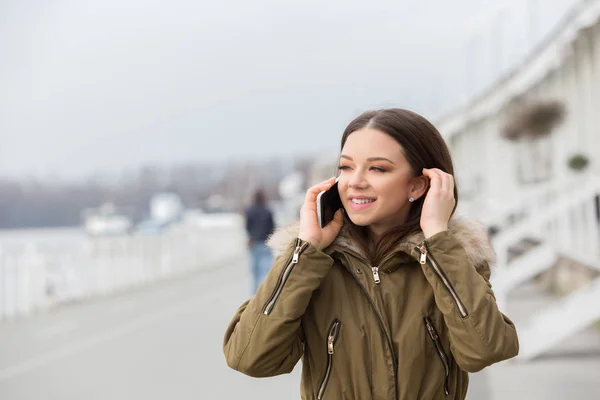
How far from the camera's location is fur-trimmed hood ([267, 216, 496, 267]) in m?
2.07

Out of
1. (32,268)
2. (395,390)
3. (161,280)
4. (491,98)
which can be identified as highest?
(491,98)

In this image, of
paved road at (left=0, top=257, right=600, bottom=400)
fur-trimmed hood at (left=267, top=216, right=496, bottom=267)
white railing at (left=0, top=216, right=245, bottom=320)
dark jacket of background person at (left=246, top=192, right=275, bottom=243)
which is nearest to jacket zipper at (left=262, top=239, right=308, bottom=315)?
fur-trimmed hood at (left=267, top=216, right=496, bottom=267)

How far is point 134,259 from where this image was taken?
681 inches

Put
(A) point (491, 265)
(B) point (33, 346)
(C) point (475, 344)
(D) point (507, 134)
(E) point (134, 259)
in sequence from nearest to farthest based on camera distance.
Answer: (C) point (475, 344) < (A) point (491, 265) < (B) point (33, 346) < (D) point (507, 134) < (E) point (134, 259)

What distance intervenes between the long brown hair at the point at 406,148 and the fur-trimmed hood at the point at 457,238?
0.05 meters

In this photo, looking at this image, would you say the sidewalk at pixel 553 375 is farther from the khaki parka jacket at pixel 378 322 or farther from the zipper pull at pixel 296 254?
the zipper pull at pixel 296 254

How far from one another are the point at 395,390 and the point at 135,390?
509cm

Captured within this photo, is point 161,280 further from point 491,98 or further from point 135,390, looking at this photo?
point 135,390

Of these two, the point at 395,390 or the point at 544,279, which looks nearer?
the point at 395,390

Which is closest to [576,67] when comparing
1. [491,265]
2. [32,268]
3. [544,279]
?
[544,279]

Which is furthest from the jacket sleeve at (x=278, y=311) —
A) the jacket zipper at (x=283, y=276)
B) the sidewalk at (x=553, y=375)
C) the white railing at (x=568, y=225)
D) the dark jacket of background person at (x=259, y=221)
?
the dark jacket of background person at (x=259, y=221)

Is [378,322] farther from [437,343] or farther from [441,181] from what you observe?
[441,181]

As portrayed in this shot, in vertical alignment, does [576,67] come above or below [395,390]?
above

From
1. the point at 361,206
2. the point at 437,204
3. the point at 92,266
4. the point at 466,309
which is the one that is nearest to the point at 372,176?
the point at 361,206
